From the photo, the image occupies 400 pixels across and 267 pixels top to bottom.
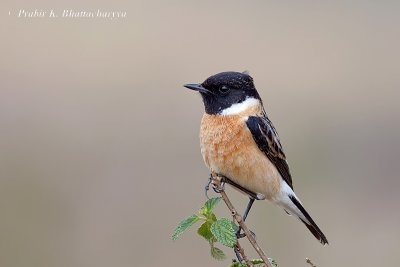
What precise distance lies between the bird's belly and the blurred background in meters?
3.67

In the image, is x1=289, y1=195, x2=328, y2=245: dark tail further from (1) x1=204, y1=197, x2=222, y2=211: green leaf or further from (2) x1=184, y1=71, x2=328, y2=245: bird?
(1) x1=204, y1=197, x2=222, y2=211: green leaf

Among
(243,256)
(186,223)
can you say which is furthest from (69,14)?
(243,256)

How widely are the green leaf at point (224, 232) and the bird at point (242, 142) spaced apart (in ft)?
4.64

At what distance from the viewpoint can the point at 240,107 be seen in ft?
16.5

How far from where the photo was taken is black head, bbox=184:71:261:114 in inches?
196

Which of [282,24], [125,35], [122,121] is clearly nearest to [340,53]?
[282,24]

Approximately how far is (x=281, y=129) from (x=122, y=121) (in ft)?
7.34

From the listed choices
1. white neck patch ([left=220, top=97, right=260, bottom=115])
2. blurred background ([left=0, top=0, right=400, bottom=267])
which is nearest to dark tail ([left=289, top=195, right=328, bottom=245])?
white neck patch ([left=220, top=97, right=260, bottom=115])

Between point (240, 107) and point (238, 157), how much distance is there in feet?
1.17

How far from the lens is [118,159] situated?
11.5m

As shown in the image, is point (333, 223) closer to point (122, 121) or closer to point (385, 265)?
point (385, 265)

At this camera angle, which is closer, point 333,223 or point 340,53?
point 333,223

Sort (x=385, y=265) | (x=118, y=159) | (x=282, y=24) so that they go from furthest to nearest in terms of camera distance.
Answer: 1. (x=282, y=24)
2. (x=118, y=159)
3. (x=385, y=265)

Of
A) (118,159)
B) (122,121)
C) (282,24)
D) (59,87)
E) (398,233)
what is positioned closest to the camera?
(398,233)
